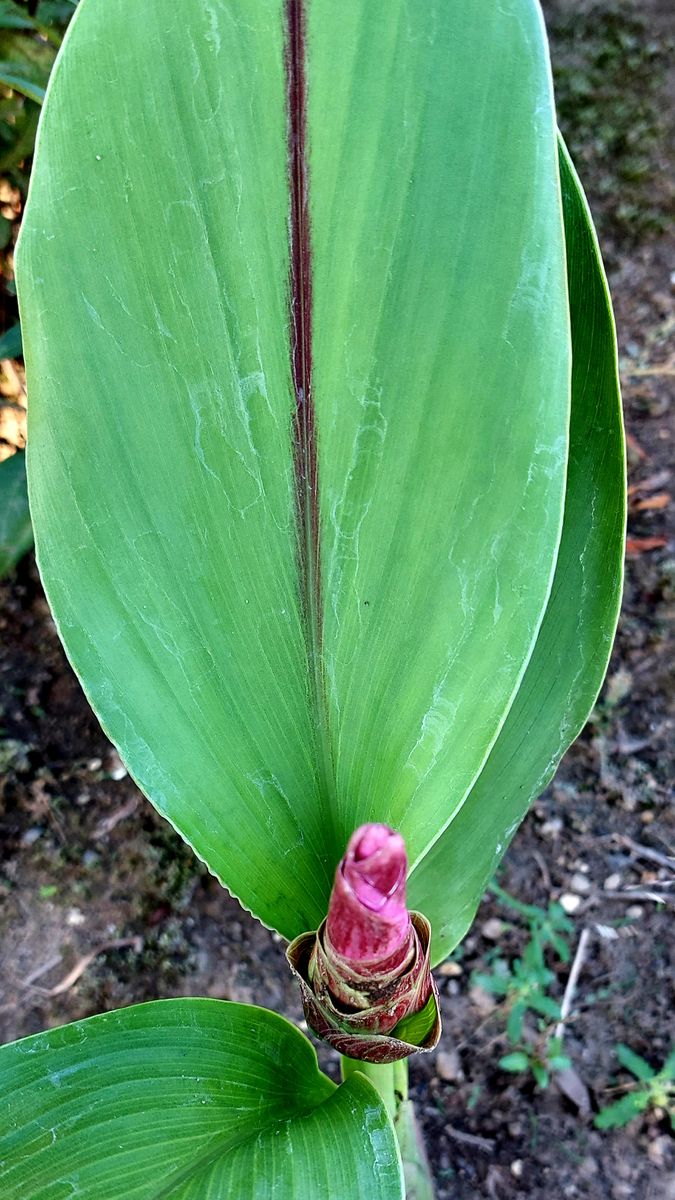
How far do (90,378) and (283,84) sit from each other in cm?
20

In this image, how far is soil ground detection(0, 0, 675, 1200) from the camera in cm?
98

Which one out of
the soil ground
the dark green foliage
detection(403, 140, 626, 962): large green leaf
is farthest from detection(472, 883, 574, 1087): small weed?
the dark green foliage

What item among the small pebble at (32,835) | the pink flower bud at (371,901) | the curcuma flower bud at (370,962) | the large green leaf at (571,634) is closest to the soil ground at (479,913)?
the small pebble at (32,835)

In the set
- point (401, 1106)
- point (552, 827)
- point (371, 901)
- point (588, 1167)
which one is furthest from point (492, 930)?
point (371, 901)

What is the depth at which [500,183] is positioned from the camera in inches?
19.2

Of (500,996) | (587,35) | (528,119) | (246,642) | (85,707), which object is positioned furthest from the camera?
(587,35)

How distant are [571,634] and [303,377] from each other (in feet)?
1.01

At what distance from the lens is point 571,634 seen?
2.27ft

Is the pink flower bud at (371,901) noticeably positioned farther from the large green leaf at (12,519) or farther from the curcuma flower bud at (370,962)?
the large green leaf at (12,519)

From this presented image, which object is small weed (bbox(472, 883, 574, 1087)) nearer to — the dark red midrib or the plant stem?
the plant stem

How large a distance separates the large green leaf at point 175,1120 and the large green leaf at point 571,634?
18 centimetres

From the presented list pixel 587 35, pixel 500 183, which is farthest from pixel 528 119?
pixel 587 35

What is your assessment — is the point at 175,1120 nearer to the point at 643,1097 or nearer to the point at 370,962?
the point at 370,962

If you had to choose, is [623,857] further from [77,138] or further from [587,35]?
[587,35]
